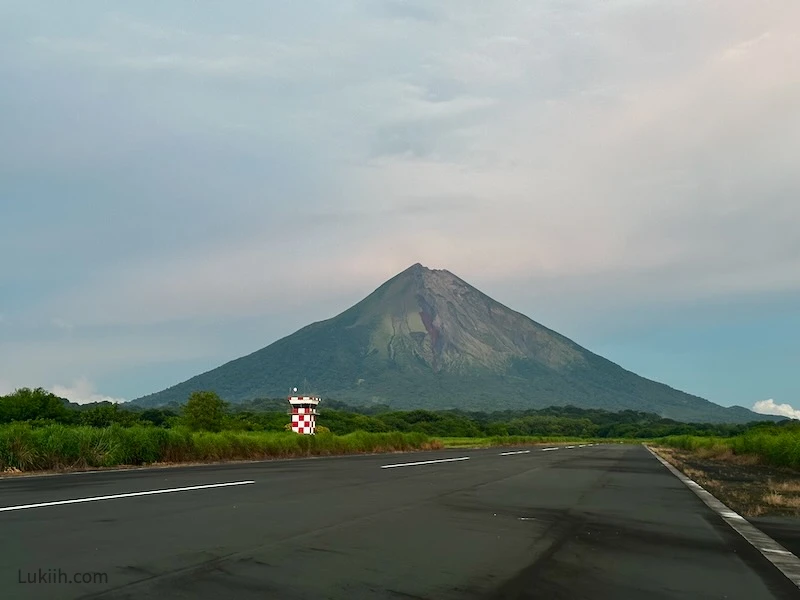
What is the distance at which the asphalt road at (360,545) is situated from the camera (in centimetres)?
577

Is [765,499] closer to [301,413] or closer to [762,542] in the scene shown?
[762,542]

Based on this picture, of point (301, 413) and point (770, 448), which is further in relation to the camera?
point (301, 413)

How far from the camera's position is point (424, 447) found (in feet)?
138

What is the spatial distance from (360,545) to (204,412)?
42.7 meters

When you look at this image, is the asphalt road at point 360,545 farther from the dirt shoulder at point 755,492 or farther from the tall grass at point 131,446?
the tall grass at point 131,446

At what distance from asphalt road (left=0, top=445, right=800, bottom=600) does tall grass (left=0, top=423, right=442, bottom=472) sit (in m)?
2.92

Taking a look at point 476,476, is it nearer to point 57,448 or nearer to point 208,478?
point 208,478

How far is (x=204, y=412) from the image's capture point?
48.6 m

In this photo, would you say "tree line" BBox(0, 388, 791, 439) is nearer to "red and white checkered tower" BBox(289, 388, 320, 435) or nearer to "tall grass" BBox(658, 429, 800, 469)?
"red and white checkered tower" BBox(289, 388, 320, 435)

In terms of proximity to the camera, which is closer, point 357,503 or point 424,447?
point 357,503

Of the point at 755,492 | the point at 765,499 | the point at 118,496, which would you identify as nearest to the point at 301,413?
the point at 755,492

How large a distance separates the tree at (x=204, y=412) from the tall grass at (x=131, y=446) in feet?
58.6

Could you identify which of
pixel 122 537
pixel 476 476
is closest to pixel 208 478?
pixel 476 476

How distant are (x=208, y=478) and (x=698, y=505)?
8.61 meters
